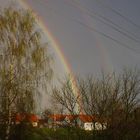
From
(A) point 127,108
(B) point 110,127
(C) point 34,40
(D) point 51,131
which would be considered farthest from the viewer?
(D) point 51,131

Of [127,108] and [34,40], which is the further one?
[34,40]

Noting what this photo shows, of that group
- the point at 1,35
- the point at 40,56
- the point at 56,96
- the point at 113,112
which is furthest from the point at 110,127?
the point at 1,35

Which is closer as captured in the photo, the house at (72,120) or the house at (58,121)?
the house at (72,120)

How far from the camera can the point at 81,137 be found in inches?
953

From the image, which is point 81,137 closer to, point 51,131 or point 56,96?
point 56,96

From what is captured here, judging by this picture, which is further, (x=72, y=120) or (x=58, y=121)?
(x=58, y=121)

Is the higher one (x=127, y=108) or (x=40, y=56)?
(x=40, y=56)

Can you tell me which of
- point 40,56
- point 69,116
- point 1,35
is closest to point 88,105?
point 69,116

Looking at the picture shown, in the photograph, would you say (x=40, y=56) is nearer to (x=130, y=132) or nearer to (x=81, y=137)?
(x=81, y=137)

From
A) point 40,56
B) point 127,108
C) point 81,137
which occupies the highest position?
point 40,56

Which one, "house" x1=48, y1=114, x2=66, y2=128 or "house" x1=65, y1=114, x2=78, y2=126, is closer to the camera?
"house" x1=65, y1=114, x2=78, y2=126

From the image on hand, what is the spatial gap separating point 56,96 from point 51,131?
6.74 m

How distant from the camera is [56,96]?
2642cm

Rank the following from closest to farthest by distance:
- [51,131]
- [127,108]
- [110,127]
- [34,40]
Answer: [110,127]
[127,108]
[34,40]
[51,131]
